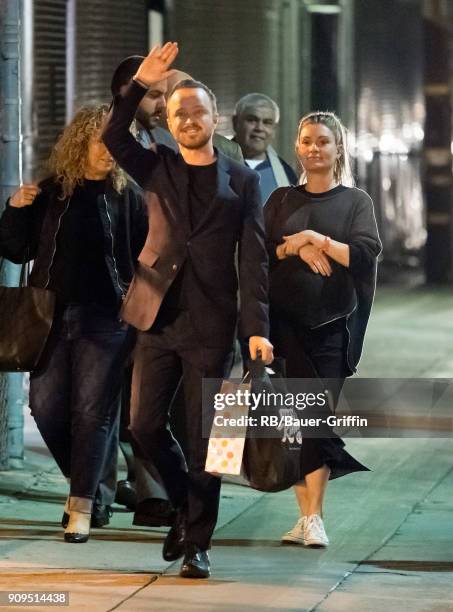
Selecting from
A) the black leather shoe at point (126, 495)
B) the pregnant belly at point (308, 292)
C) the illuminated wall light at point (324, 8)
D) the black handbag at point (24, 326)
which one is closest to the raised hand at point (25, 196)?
the black handbag at point (24, 326)

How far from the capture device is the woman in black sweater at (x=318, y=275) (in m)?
7.35

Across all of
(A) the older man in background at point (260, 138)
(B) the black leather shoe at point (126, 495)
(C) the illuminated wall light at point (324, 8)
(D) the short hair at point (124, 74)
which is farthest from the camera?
(C) the illuminated wall light at point (324, 8)

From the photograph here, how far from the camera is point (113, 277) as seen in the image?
7.55 meters

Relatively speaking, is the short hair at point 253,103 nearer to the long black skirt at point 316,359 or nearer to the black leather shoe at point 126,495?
the long black skirt at point 316,359

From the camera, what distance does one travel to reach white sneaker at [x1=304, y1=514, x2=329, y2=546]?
24.3ft

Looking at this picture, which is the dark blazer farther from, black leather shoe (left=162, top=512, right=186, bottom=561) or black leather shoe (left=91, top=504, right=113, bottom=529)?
black leather shoe (left=91, top=504, right=113, bottom=529)

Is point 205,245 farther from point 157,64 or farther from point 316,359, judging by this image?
point 316,359

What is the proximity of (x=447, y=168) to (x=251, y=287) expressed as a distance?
16.5m

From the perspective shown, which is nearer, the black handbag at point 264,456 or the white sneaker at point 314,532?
the black handbag at point 264,456

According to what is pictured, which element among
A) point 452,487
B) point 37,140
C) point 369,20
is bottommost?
point 452,487

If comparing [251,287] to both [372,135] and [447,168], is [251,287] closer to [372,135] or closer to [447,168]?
[372,135]

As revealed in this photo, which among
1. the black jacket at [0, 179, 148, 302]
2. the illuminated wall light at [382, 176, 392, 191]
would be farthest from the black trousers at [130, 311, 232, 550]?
the illuminated wall light at [382, 176, 392, 191]

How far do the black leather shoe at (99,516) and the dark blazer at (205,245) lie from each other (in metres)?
1.27

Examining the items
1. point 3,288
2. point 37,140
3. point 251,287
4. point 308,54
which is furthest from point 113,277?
point 308,54
